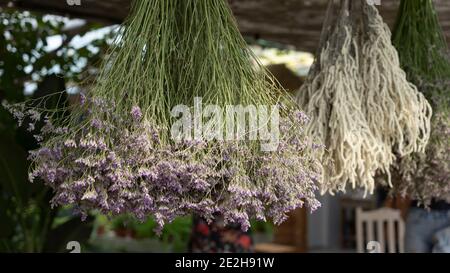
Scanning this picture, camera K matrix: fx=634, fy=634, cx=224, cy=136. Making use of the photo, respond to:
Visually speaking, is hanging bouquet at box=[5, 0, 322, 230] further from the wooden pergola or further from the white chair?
the white chair

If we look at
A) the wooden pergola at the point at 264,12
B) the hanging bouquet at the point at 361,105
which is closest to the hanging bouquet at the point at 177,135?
the hanging bouquet at the point at 361,105

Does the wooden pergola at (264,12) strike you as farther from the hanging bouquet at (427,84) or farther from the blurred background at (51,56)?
the hanging bouquet at (427,84)

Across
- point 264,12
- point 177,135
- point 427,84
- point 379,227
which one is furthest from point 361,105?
point 379,227

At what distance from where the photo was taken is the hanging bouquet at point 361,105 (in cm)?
134

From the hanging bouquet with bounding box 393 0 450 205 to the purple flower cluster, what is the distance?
56 centimetres

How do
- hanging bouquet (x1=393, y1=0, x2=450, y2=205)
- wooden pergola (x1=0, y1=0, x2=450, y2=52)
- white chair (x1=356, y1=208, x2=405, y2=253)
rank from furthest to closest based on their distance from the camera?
white chair (x1=356, y1=208, x2=405, y2=253) < wooden pergola (x1=0, y1=0, x2=450, y2=52) < hanging bouquet (x1=393, y1=0, x2=450, y2=205)

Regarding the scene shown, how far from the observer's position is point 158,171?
1.00 m

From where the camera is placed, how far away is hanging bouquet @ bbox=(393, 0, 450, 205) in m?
1.53

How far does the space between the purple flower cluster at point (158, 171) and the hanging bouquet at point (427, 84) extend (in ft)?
1.85

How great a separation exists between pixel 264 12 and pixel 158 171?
56.1 inches

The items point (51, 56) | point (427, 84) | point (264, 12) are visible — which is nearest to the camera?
point (427, 84)

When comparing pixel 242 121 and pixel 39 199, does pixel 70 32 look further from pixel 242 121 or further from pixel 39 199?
pixel 242 121

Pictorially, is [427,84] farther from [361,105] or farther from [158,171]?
[158,171]

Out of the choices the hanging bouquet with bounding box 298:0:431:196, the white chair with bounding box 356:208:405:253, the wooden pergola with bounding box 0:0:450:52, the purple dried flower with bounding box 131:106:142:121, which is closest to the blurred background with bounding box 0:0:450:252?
the wooden pergola with bounding box 0:0:450:52
